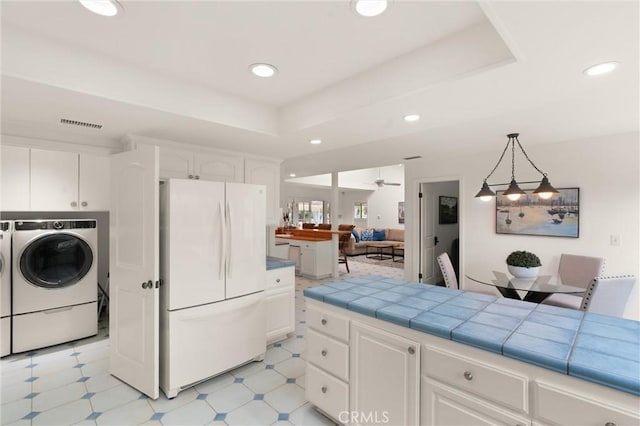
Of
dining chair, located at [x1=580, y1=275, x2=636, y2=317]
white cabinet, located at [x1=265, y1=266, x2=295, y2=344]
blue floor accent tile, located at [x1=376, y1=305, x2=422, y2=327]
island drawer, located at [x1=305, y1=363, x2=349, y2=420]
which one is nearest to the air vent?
white cabinet, located at [x1=265, y1=266, x2=295, y2=344]

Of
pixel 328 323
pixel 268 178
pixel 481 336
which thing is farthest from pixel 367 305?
pixel 268 178

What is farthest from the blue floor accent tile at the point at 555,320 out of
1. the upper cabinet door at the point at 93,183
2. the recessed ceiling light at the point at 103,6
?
the upper cabinet door at the point at 93,183

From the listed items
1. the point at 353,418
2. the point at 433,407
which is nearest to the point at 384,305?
the point at 433,407

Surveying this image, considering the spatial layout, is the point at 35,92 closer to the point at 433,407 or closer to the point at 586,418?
the point at 433,407

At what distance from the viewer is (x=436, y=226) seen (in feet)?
18.4

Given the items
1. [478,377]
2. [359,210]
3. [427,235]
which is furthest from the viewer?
[359,210]

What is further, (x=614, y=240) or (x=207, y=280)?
(x=614, y=240)

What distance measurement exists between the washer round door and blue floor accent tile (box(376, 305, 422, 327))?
3119mm

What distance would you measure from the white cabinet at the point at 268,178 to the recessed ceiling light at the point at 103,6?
2261 mm

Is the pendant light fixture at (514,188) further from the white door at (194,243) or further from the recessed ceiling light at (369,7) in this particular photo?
the white door at (194,243)

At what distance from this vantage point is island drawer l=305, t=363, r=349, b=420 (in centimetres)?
187

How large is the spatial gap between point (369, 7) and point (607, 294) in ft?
9.32

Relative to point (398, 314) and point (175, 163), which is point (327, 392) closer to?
point (398, 314)

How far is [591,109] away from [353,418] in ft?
9.60
